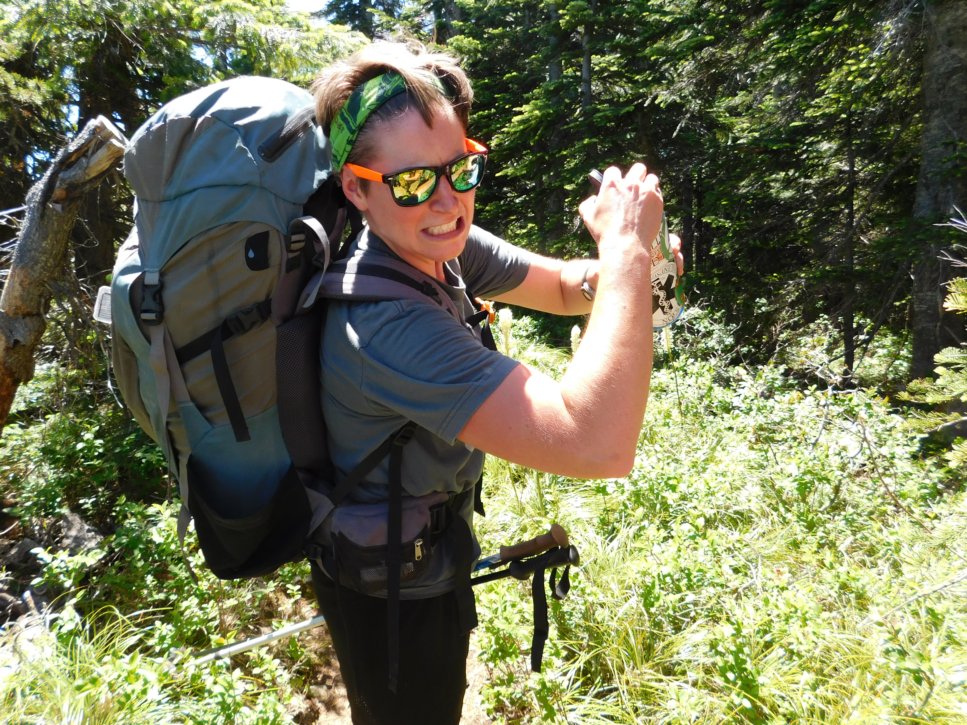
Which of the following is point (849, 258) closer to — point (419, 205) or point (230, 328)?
point (419, 205)

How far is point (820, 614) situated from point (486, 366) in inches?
93.0

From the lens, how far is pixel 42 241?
3.88m

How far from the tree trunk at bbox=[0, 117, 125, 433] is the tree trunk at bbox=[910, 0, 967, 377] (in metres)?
6.77

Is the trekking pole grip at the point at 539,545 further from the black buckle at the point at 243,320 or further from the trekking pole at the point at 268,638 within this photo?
the black buckle at the point at 243,320

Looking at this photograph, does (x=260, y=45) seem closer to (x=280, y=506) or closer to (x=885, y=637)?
(x=280, y=506)

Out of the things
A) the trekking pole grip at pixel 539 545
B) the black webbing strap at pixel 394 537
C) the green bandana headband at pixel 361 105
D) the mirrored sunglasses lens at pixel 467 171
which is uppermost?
the green bandana headband at pixel 361 105

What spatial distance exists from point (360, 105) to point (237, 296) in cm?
54

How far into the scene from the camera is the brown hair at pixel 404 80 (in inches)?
63.5

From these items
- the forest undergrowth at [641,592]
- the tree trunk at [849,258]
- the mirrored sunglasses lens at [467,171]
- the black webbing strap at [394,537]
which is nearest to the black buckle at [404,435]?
the black webbing strap at [394,537]

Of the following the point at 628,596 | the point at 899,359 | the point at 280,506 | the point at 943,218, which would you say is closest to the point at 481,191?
the point at 899,359

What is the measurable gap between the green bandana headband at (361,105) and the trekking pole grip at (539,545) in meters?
1.32

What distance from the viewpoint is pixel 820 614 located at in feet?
9.60

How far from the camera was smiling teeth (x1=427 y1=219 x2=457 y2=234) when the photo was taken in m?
1.69

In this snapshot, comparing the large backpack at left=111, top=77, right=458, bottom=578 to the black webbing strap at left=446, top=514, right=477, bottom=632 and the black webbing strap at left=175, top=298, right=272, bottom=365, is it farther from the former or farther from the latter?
the black webbing strap at left=446, top=514, right=477, bottom=632
